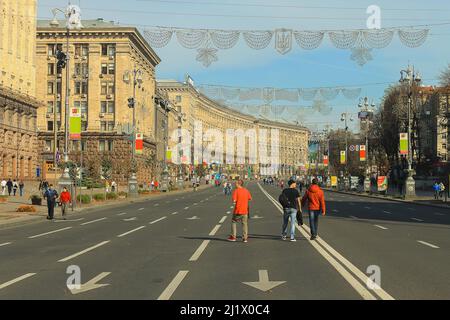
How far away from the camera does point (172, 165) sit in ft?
437

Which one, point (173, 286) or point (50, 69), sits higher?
point (50, 69)

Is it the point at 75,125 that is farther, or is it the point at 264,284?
the point at 75,125

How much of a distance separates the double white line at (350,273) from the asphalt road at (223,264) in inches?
0.7

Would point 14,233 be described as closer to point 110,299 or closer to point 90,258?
point 90,258

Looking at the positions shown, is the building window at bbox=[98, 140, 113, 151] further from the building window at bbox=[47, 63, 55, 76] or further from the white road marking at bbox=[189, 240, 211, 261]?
the white road marking at bbox=[189, 240, 211, 261]

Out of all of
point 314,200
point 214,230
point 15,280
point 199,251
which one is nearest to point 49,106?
point 214,230

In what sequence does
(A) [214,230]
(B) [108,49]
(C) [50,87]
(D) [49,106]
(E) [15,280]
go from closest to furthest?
(E) [15,280] → (A) [214,230] → (B) [108,49] → (D) [49,106] → (C) [50,87]

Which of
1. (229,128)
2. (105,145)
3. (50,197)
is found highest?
(229,128)

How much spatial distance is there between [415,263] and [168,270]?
5.32 metres

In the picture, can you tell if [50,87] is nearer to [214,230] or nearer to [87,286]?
[214,230]

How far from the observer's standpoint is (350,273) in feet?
37.0

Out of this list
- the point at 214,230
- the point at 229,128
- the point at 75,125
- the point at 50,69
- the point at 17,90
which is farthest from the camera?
the point at 229,128

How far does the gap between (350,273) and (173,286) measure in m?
3.53
